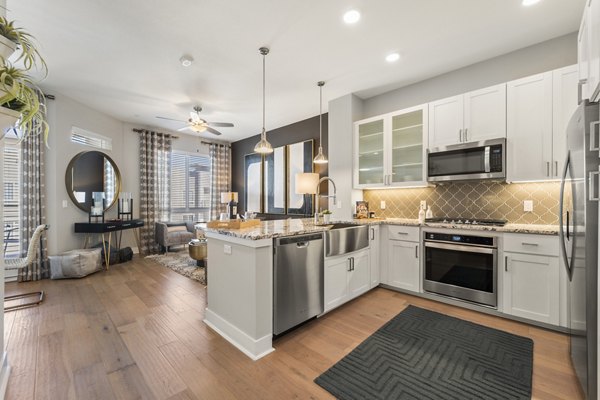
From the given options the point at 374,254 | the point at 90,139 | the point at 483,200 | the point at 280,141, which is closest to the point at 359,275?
the point at 374,254

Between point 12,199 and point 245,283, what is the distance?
4.46m

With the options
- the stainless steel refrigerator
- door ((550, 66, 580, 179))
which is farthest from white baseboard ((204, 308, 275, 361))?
door ((550, 66, 580, 179))

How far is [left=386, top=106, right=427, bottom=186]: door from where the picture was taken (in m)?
3.39

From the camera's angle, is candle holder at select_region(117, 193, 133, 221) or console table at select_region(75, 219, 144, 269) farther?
candle holder at select_region(117, 193, 133, 221)

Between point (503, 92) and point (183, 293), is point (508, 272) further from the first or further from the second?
point (183, 293)

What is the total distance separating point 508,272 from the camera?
2555 millimetres

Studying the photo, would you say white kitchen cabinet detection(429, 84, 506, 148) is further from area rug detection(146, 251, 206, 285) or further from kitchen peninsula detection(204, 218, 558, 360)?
area rug detection(146, 251, 206, 285)

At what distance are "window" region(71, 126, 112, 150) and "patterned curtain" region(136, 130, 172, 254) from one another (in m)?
0.70

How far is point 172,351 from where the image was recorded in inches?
81.5

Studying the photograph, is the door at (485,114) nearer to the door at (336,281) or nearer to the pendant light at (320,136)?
the pendant light at (320,136)

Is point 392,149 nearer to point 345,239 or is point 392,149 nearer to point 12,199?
point 345,239

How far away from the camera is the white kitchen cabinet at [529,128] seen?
2.58 m

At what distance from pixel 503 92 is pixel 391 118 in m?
1.26

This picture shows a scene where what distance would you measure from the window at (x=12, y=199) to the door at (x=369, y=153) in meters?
5.23
